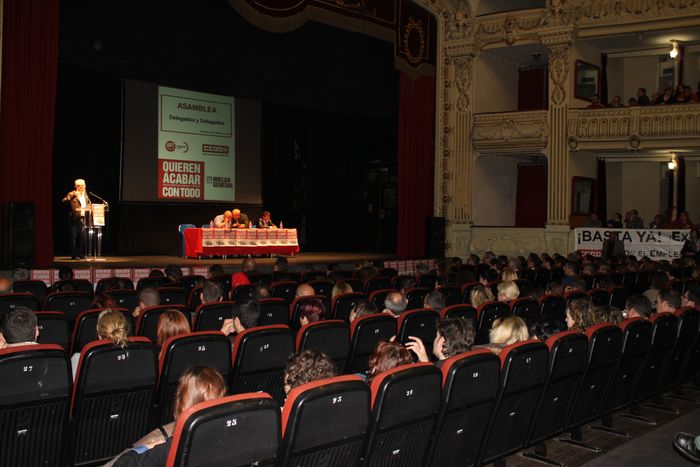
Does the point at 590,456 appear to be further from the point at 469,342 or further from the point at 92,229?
the point at 92,229

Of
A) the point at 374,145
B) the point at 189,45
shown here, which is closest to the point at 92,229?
the point at 189,45

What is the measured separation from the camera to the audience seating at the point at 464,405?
323cm

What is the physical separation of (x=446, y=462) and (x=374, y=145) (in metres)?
17.3

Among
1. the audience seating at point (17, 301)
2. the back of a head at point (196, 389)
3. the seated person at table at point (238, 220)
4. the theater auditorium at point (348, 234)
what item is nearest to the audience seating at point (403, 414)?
the theater auditorium at point (348, 234)

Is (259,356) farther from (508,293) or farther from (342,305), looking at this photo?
(508,293)

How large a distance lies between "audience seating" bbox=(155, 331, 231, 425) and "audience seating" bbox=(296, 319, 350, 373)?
53 centimetres

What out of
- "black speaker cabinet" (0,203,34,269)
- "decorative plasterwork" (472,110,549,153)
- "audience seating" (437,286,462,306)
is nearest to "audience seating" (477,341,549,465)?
"audience seating" (437,286,462,306)

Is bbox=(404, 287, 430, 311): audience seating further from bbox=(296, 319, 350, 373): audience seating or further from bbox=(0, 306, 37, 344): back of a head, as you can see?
bbox=(0, 306, 37, 344): back of a head

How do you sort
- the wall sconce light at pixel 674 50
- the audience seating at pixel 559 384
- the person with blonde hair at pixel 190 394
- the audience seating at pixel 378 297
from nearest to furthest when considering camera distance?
the person with blonde hair at pixel 190 394 < the audience seating at pixel 559 384 < the audience seating at pixel 378 297 < the wall sconce light at pixel 674 50

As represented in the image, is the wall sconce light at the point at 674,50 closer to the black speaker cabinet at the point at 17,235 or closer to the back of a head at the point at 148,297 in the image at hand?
the black speaker cabinet at the point at 17,235

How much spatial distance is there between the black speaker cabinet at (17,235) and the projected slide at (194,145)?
475 cm

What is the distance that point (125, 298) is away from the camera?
20.6 ft

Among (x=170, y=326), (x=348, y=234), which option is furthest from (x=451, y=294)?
(x=348, y=234)

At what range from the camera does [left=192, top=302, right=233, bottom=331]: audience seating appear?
5082 millimetres
